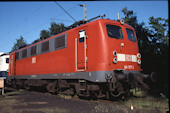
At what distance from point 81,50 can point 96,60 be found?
1.21 metres

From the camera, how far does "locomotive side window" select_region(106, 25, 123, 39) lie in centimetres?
821

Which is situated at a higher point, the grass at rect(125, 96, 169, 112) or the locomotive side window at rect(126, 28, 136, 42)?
the locomotive side window at rect(126, 28, 136, 42)

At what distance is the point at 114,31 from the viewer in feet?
27.8

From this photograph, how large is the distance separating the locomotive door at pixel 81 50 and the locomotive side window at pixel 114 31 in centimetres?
117

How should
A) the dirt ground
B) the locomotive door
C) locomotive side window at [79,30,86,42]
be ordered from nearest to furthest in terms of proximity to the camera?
the dirt ground
the locomotive door
locomotive side window at [79,30,86,42]

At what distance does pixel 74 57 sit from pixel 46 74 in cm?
309

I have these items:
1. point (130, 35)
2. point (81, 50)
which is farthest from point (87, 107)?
point (130, 35)

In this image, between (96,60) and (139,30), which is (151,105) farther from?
(139,30)

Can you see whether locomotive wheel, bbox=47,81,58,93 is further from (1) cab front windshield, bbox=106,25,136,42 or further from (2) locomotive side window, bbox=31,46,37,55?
(1) cab front windshield, bbox=106,25,136,42

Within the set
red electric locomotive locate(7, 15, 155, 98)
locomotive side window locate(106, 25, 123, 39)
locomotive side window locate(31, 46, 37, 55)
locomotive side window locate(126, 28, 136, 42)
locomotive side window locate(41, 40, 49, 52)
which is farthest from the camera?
locomotive side window locate(31, 46, 37, 55)

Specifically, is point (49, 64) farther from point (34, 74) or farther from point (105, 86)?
point (105, 86)

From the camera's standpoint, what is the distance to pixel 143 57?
42.5ft

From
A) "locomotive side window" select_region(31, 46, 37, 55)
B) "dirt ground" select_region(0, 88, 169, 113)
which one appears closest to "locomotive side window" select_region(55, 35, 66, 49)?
"locomotive side window" select_region(31, 46, 37, 55)

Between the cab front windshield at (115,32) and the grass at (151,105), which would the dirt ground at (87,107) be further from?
the cab front windshield at (115,32)
